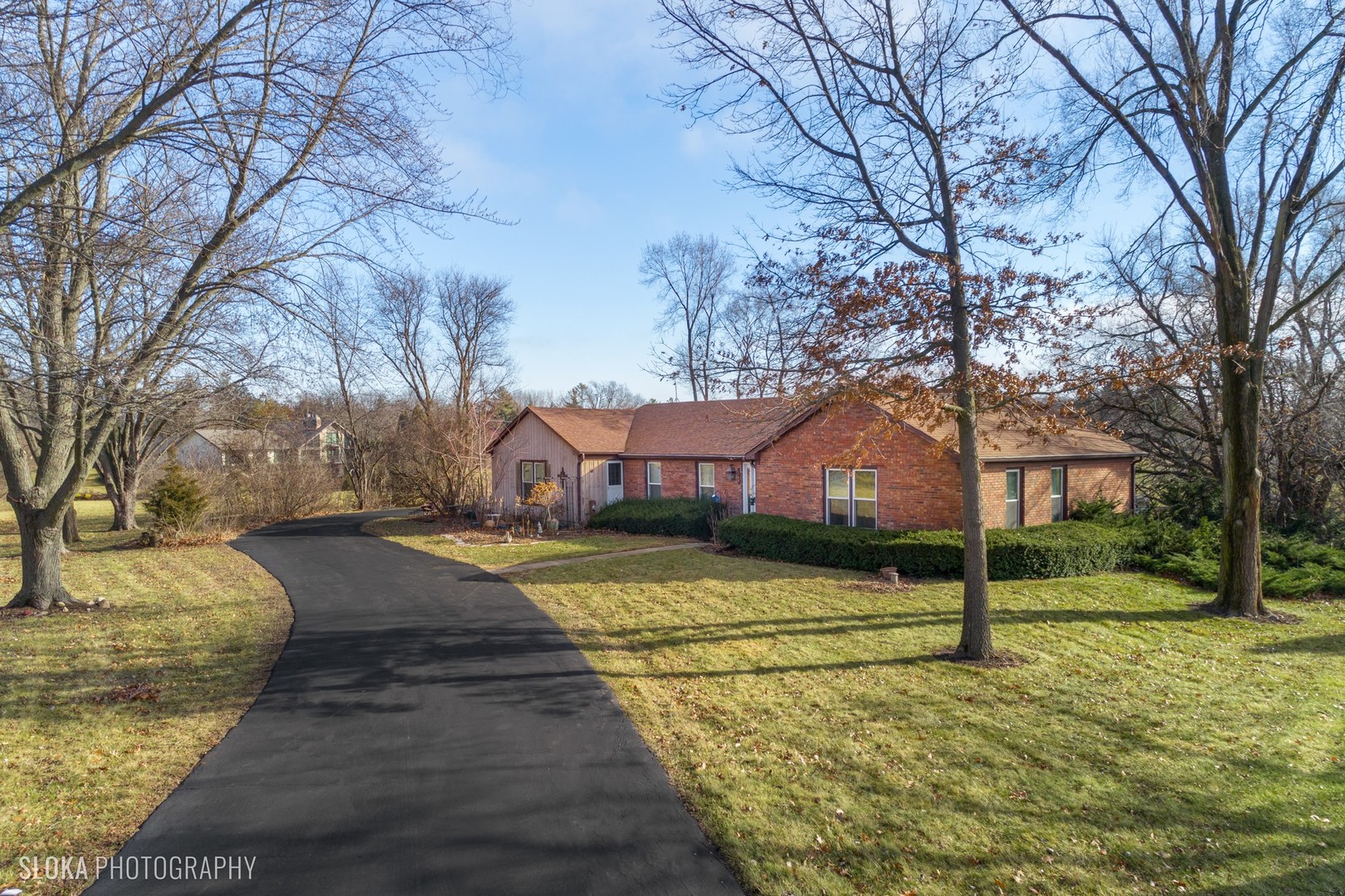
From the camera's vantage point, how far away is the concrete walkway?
15.1 metres

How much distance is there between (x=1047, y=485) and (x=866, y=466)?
4.69m

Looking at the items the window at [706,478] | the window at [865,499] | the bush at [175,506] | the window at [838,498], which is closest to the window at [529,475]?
the window at [706,478]

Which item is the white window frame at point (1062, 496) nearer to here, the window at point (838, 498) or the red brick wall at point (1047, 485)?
the red brick wall at point (1047, 485)

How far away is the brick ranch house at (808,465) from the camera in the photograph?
49.6 feet

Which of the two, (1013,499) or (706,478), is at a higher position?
(706,478)

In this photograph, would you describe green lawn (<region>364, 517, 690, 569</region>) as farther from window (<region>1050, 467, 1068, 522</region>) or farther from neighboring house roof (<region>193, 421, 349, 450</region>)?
window (<region>1050, 467, 1068, 522</region>)

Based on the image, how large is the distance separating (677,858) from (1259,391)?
12366 mm

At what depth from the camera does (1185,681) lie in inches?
310

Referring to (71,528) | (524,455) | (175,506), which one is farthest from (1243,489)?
(71,528)

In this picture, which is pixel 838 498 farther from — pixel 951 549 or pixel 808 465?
pixel 951 549

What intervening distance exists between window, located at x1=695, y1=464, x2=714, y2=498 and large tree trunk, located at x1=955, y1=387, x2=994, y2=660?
13.1 meters

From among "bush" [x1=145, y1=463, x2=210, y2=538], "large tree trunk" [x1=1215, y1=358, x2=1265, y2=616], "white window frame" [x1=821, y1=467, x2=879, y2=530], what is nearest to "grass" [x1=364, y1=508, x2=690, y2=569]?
"white window frame" [x1=821, y1=467, x2=879, y2=530]

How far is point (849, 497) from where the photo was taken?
16.6 m

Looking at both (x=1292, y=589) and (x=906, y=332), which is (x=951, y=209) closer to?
(x=906, y=332)
